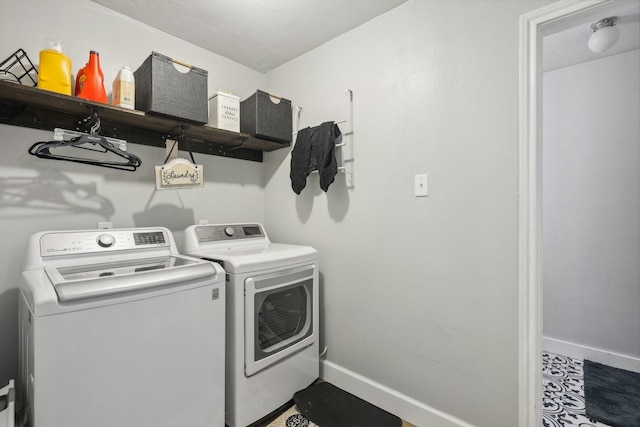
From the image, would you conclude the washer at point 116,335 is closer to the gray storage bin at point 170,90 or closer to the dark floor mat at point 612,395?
the gray storage bin at point 170,90

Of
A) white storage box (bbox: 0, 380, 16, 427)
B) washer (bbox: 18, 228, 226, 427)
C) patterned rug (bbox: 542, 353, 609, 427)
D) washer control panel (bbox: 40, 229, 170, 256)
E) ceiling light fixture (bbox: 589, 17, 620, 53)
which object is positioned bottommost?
patterned rug (bbox: 542, 353, 609, 427)

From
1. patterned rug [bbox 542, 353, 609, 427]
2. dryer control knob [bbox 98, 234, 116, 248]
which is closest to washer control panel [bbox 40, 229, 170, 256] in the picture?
dryer control knob [bbox 98, 234, 116, 248]

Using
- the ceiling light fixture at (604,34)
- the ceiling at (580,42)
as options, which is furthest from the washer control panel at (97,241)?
the ceiling light fixture at (604,34)

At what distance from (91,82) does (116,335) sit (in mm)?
1261

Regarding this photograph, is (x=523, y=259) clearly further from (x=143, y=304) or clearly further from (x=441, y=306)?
(x=143, y=304)

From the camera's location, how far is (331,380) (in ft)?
6.82

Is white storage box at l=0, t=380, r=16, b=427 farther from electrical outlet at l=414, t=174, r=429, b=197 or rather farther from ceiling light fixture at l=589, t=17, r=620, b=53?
ceiling light fixture at l=589, t=17, r=620, b=53

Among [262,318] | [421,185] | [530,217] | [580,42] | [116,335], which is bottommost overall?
[262,318]

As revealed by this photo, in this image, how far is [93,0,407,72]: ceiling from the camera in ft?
5.70

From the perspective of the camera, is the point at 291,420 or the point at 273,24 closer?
the point at 291,420

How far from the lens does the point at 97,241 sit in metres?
1.52

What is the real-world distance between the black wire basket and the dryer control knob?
84 cm

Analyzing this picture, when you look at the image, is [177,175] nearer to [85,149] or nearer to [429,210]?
[85,149]

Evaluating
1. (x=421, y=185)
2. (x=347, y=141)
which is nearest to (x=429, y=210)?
(x=421, y=185)
